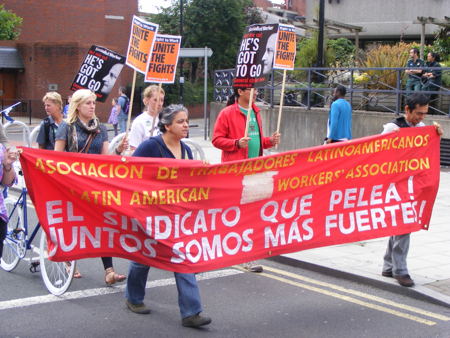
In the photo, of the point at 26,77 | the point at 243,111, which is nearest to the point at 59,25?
the point at 26,77

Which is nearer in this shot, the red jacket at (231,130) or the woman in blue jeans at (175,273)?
the woman in blue jeans at (175,273)

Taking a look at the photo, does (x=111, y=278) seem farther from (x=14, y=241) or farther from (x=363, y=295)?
(x=363, y=295)

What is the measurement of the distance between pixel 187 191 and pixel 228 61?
44.5 m

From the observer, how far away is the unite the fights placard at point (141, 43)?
768cm

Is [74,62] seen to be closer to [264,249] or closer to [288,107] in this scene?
[288,107]

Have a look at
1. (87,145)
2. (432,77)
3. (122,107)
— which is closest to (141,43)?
(87,145)

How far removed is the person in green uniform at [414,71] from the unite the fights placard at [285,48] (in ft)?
24.4

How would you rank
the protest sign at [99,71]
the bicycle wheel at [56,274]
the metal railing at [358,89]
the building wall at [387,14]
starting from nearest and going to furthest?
the bicycle wheel at [56,274] < the protest sign at [99,71] < the metal railing at [358,89] < the building wall at [387,14]

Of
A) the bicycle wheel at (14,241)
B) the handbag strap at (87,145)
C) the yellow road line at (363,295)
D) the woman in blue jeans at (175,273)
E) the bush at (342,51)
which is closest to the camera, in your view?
the woman in blue jeans at (175,273)

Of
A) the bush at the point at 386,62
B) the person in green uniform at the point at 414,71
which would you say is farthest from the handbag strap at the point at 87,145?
the bush at the point at 386,62

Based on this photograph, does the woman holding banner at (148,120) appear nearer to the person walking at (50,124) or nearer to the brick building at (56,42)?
the person walking at (50,124)

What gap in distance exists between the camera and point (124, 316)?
583 centimetres

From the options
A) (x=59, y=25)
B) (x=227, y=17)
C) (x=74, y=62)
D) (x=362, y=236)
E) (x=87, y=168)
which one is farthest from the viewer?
(x=227, y=17)

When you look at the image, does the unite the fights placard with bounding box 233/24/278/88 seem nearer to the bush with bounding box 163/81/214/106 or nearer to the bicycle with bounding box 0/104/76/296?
the bicycle with bounding box 0/104/76/296
